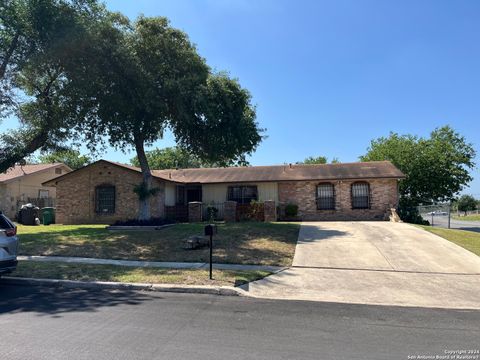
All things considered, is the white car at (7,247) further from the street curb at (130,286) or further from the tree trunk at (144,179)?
the tree trunk at (144,179)

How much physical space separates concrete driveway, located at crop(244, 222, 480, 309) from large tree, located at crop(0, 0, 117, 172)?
12250 millimetres

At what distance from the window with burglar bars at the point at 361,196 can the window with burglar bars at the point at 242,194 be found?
243 inches

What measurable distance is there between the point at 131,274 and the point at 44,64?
11922mm

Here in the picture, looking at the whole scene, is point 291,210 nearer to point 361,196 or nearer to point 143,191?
point 361,196

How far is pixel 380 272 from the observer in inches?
446

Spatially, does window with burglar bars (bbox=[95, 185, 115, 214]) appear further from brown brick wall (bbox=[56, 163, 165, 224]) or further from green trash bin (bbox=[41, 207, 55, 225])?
green trash bin (bbox=[41, 207, 55, 225])

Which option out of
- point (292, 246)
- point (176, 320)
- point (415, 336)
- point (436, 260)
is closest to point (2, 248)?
point (176, 320)

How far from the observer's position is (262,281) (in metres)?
9.87

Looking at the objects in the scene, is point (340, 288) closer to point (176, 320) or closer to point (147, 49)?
point (176, 320)

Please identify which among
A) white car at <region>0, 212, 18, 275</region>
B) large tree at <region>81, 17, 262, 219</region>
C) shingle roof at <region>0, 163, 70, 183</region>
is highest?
large tree at <region>81, 17, 262, 219</region>

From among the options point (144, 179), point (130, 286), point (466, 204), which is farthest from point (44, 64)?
point (466, 204)

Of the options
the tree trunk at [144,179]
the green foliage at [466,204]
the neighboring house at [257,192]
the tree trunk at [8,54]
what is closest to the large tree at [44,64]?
the tree trunk at [8,54]

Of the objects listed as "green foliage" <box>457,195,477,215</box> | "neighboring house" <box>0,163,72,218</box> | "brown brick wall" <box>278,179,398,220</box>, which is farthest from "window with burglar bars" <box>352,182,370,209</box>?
"green foliage" <box>457,195,477,215</box>

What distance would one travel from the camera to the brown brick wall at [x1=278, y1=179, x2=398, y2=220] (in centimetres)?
2483
